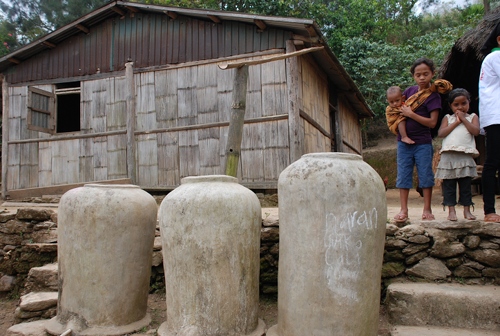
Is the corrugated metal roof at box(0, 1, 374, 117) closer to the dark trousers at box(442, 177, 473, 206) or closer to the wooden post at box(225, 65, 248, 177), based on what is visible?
the wooden post at box(225, 65, 248, 177)

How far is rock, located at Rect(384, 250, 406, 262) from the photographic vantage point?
3.50 meters

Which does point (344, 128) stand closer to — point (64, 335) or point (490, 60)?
point (490, 60)

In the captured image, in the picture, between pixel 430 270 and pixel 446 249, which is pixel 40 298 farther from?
pixel 446 249

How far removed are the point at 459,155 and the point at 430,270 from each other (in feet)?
3.57

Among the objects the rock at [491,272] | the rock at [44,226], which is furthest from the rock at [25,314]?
the rock at [491,272]

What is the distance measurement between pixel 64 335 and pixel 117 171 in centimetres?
520

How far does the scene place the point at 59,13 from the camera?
2125 cm

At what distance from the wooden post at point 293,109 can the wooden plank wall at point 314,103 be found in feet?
0.89

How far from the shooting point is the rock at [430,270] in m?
3.39

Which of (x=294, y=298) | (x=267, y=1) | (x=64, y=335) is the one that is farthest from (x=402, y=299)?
(x=267, y=1)

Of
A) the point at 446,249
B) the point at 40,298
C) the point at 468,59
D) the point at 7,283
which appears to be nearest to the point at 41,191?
the point at 7,283

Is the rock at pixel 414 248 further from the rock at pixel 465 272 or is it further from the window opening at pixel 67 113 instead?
the window opening at pixel 67 113

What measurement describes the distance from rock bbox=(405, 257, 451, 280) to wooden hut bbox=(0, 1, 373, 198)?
342 cm

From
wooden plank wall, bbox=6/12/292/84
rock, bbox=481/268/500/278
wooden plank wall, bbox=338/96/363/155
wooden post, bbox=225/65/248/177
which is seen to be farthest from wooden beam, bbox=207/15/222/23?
rock, bbox=481/268/500/278
